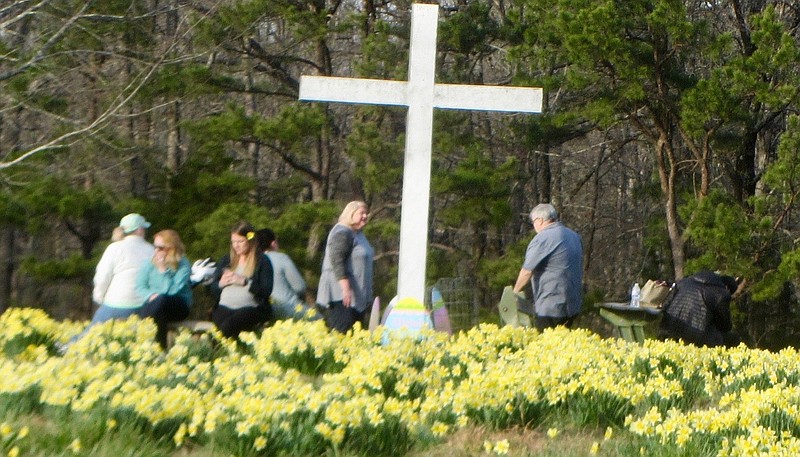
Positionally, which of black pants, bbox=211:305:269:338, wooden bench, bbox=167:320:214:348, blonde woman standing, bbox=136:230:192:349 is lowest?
wooden bench, bbox=167:320:214:348

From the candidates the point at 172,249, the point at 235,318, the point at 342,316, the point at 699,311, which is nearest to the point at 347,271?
the point at 342,316

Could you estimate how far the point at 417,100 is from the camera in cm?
845

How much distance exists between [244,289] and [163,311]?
0.58 m

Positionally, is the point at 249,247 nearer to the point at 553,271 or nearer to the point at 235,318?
the point at 235,318

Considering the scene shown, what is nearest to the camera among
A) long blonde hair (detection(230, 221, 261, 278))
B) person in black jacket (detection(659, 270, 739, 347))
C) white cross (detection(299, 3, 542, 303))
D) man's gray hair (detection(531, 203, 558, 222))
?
white cross (detection(299, 3, 542, 303))

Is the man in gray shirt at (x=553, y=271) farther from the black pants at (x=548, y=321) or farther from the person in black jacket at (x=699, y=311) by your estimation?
the person in black jacket at (x=699, y=311)

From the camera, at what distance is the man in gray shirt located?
846 centimetres

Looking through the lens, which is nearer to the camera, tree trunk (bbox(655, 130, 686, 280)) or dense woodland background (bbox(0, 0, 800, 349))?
dense woodland background (bbox(0, 0, 800, 349))

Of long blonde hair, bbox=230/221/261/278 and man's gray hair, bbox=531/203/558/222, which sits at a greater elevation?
man's gray hair, bbox=531/203/558/222

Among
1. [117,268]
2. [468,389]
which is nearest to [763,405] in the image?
[468,389]

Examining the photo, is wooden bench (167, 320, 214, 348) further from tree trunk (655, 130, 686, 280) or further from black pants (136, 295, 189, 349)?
tree trunk (655, 130, 686, 280)

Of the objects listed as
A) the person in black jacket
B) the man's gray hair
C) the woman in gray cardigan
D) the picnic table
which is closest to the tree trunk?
the picnic table

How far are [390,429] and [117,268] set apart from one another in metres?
4.18

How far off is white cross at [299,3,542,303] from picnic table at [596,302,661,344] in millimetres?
1738
